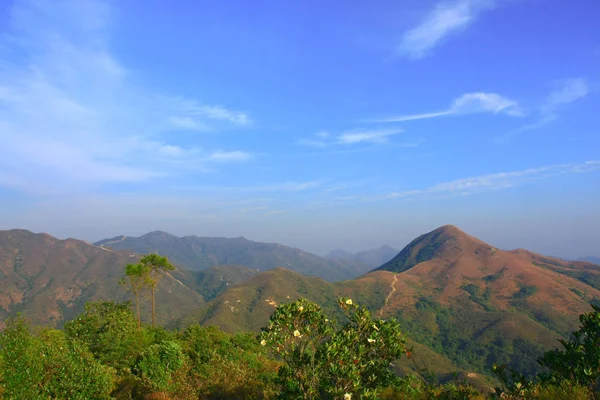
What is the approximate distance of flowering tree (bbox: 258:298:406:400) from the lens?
985 cm

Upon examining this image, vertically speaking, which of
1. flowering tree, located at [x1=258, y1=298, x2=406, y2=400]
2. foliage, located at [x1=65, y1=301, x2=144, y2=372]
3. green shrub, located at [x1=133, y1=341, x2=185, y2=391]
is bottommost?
foliage, located at [x1=65, y1=301, x2=144, y2=372]

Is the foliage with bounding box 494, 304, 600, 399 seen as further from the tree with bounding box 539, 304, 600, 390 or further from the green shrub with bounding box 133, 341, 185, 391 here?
the green shrub with bounding box 133, 341, 185, 391

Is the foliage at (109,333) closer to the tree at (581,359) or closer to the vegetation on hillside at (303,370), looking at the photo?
the vegetation on hillside at (303,370)

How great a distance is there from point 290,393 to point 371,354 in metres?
2.56

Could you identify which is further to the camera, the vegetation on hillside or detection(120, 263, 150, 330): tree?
detection(120, 263, 150, 330): tree

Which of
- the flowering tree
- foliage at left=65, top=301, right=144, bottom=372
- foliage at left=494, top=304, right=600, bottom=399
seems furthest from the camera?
foliage at left=65, top=301, right=144, bottom=372

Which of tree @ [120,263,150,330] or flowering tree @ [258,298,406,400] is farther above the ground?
flowering tree @ [258,298,406,400]

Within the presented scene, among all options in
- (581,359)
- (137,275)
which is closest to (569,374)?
(581,359)

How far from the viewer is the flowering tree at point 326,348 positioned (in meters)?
9.85

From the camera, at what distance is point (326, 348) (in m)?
10.0

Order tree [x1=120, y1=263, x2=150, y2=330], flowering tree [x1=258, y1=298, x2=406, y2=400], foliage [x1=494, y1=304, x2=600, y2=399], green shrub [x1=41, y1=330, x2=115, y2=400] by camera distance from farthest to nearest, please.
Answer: tree [x1=120, y1=263, x2=150, y2=330]
green shrub [x1=41, y1=330, x2=115, y2=400]
foliage [x1=494, y1=304, x2=600, y2=399]
flowering tree [x1=258, y1=298, x2=406, y2=400]

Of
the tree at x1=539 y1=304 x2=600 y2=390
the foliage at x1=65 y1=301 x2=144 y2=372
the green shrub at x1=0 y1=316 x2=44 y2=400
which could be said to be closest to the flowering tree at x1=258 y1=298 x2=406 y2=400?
the tree at x1=539 y1=304 x2=600 y2=390

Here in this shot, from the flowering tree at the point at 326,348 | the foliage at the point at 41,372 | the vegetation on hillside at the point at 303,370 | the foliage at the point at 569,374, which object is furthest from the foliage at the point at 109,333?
the foliage at the point at 569,374

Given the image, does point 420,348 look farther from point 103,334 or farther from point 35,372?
point 35,372
